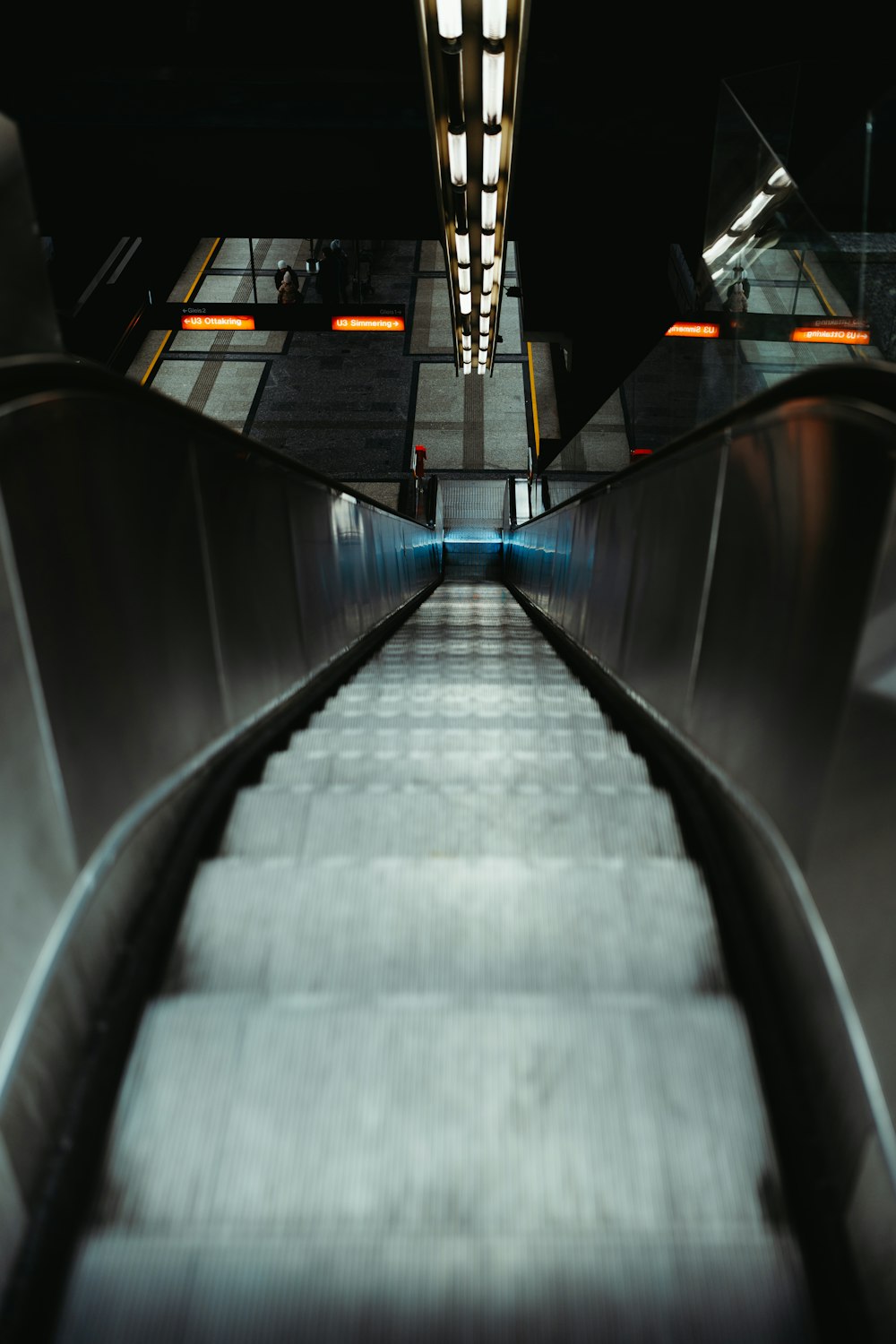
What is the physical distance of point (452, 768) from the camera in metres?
2.39

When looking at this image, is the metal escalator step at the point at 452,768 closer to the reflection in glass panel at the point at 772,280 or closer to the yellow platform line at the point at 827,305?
the reflection in glass panel at the point at 772,280

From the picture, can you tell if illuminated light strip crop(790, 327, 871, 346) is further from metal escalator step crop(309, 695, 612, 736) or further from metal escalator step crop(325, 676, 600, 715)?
metal escalator step crop(309, 695, 612, 736)

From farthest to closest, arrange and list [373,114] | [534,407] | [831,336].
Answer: [534,407], [373,114], [831,336]

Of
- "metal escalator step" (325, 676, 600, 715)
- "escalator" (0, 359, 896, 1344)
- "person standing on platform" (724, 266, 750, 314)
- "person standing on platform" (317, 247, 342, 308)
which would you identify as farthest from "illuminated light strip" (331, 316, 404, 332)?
"escalator" (0, 359, 896, 1344)

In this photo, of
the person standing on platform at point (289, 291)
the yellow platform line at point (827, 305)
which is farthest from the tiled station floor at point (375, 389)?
the yellow platform line at point (827, 305)

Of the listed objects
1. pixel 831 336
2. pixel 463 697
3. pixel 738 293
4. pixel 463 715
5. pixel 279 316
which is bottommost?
pixel 463 697

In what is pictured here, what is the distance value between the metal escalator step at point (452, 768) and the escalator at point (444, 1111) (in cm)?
34

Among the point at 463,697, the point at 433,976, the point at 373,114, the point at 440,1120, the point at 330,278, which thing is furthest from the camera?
the point at 330,278

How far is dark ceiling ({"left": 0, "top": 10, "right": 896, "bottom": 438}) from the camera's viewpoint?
8.41 metres

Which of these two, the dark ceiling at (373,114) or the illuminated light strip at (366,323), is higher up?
the dark ceiling at (373,114)

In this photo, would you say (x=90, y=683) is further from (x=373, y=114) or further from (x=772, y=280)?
(x=373, y=114)

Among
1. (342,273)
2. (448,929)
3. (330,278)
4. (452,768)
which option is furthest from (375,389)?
(448,929)

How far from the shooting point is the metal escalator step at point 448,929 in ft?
5.01

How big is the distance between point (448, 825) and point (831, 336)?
13.5 ft
